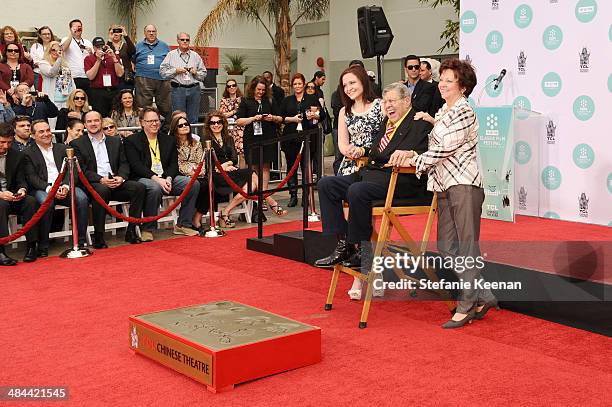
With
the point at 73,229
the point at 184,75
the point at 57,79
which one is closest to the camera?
the point at 73,229

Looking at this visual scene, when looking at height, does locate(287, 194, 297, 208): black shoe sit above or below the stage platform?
below

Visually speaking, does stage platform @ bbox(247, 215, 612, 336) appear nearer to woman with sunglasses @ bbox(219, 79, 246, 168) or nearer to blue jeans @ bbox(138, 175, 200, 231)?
blue jeans @ bbox(138, 175, 200, 231)

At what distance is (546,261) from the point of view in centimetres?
558

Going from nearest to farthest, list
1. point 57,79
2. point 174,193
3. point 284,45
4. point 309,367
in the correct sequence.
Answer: point 309,367 → point 174,193 → point 57,79 → point 284,45

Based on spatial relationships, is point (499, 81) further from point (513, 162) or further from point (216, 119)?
point (216, 119)

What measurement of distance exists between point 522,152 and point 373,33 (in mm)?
1864

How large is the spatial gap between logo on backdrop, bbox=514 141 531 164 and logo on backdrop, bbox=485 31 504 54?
0.95m

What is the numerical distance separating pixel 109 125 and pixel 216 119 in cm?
115

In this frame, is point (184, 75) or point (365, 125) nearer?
point (365, 125)

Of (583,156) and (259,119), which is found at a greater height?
(259,119)

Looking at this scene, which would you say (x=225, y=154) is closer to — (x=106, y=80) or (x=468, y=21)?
(x=106, y=80)

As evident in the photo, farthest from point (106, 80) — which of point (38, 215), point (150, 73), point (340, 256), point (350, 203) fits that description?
point (350, 203)

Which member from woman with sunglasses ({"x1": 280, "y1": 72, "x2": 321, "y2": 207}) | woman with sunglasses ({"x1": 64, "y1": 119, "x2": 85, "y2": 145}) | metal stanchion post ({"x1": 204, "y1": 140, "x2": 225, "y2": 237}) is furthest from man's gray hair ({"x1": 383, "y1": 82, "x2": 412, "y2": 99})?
woman with sunglasses ({"x1": 280, "y1": 72, "x2": 321, "y2": 207})

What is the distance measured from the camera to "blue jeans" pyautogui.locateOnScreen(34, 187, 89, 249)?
742 cm
